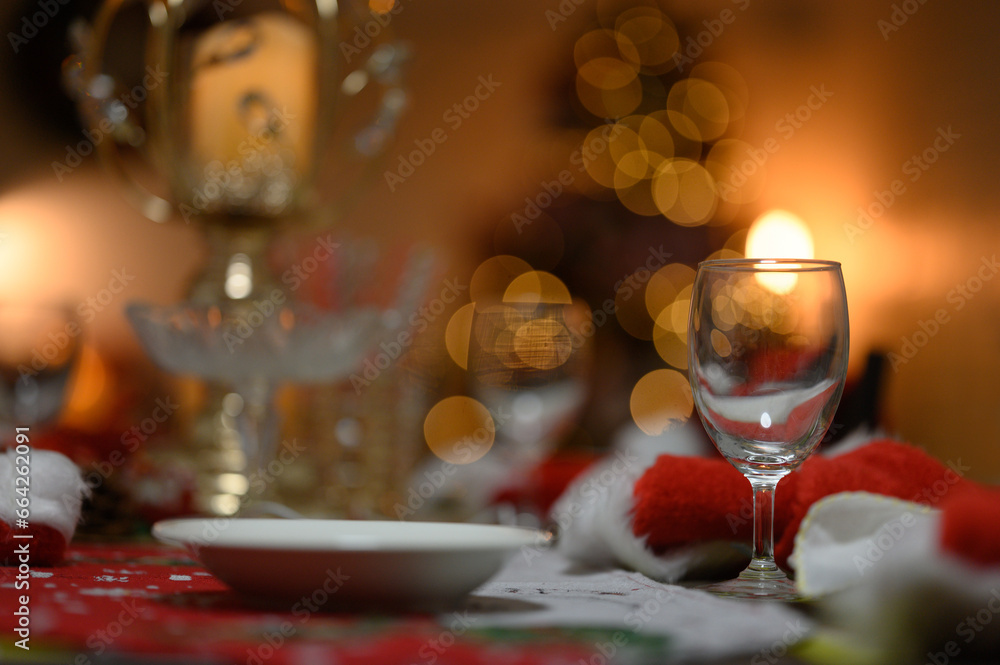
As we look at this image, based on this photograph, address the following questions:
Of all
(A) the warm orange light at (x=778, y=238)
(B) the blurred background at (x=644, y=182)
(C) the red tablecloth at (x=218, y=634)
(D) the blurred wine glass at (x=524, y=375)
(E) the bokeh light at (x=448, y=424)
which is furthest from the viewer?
(A) the warm orange light at (x=778, y=238)

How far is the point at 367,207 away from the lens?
93.0 inches

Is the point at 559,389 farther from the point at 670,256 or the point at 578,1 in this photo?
the point at 578,1

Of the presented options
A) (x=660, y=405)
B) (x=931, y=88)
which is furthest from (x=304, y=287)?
(x=931, y=88)

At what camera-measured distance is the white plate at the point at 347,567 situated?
32 cm

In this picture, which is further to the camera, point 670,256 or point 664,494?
point 670,256

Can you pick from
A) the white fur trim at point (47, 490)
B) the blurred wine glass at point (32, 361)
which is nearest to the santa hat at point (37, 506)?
the white fur trim at point (47, 490)

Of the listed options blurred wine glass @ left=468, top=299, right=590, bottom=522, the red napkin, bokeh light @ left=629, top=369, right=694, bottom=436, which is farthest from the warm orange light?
the red napkin

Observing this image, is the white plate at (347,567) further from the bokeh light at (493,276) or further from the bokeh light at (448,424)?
the bokeh light at (493,276)

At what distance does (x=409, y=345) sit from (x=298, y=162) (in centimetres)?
30

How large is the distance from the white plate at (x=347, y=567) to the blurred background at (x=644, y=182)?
177cm

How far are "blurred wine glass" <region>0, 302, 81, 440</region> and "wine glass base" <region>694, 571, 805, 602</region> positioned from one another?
2.57 ft

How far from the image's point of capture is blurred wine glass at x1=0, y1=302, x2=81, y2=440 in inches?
38.5

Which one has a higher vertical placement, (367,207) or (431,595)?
(367,207)

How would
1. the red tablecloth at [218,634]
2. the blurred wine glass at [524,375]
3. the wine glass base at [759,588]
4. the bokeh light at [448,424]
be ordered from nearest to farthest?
the red tablecloth at [218,634], the wine glass base at [759,588], the blurred wine glass at [524,375], the bokeh light at [448,424]
